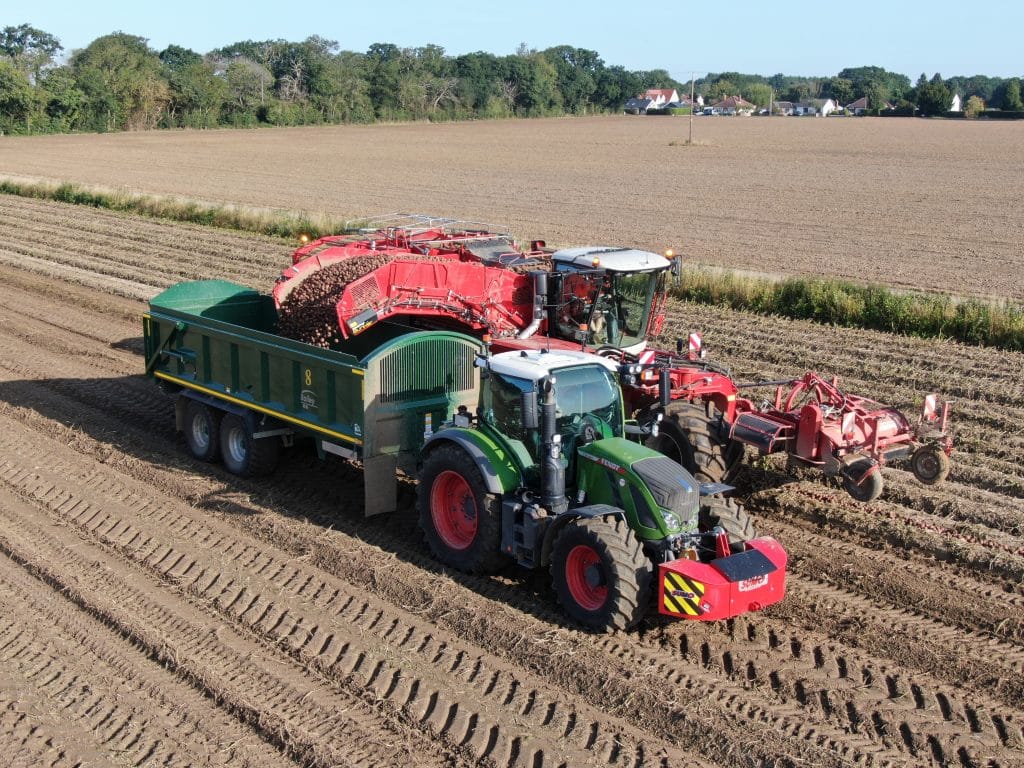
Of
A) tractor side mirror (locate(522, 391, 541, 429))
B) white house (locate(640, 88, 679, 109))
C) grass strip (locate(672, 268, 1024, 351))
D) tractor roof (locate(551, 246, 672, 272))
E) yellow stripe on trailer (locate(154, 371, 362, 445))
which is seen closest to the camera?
tractor side mirror (locate(522, 391, 541, 429))

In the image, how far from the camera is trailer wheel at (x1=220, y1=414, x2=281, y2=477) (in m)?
11.3

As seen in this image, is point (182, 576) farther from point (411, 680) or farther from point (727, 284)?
point (727, 284)

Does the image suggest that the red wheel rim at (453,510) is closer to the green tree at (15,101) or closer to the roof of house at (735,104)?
the green tree at (15,101)

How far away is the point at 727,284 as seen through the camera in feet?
64.6

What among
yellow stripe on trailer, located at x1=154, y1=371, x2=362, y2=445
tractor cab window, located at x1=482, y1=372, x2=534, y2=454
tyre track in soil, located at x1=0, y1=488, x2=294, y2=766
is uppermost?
tractor cab window, located at x1=482, y1=372, x2=534, y2=454

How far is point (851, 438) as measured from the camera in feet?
33.0

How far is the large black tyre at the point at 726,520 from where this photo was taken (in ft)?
27.2

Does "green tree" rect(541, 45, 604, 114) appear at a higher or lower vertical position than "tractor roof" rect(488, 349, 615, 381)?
higher

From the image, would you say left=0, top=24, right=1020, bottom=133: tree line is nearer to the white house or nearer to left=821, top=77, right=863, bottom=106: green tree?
the white house

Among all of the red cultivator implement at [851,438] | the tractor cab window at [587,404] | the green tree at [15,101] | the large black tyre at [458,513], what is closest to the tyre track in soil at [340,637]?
the large black tyre at [458,513]

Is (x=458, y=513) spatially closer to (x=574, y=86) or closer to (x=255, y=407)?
(x=255, y=407)

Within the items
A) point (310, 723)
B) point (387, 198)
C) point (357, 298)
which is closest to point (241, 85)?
point (387, 198)

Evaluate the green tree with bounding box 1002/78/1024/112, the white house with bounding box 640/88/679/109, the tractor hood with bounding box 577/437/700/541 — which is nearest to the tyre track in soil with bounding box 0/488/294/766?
the tractor hood with bounding box 577/437/700/541

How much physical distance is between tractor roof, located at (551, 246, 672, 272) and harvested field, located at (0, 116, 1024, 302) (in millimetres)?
10664
